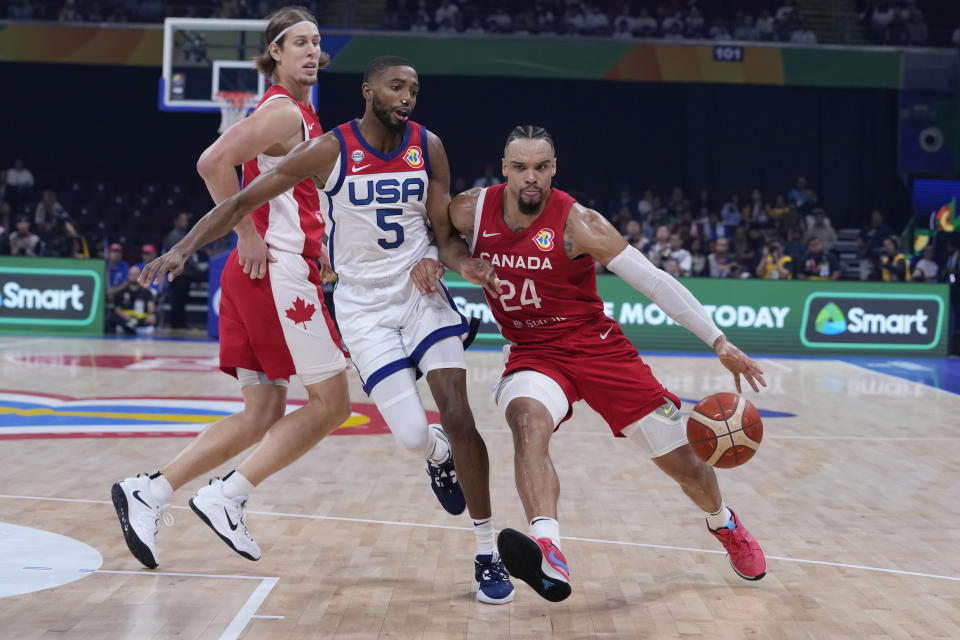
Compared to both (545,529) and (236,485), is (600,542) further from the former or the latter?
(236,485)

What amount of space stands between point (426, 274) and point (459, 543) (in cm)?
137

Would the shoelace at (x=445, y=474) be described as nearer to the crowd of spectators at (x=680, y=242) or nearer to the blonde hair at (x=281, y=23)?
the blonde hair at (x=281, y=23)

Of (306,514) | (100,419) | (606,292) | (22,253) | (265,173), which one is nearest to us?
(265,173)

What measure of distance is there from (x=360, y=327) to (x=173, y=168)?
2234 cm

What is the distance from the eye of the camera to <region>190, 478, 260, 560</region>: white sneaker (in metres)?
4.35

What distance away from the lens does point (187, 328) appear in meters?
18.0

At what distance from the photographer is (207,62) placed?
1540 cm

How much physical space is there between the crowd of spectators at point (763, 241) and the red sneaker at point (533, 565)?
12279 millimetres

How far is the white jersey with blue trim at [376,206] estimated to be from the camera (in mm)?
4355

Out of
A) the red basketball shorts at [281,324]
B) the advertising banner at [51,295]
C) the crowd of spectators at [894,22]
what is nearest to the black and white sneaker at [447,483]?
the red basketball shorts at [281,324]

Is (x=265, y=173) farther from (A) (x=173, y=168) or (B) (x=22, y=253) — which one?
(A) (x=173, y=168)

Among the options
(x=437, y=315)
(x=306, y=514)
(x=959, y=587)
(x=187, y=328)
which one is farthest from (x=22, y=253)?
(x=959, y=587)

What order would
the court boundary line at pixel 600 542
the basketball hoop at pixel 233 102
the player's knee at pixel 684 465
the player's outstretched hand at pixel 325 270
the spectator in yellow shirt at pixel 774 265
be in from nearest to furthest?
the player's knee at pixel 684 465 → the court boundary line at pixel 600 542 → the player's outstretched hand at pixel 325 270 → the basketball hoop at pixel 233 102 → the spectator in yellow shirt at pixel 774 265

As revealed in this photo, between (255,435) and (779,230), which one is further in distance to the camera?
(779,230)
